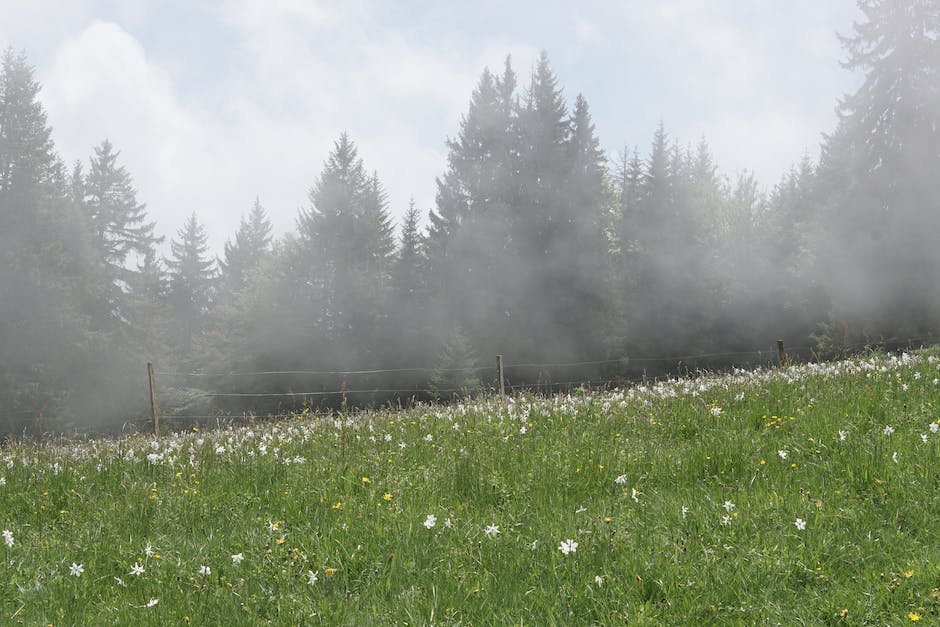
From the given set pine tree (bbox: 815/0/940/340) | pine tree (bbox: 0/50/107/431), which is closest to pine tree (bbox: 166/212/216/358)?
pine tree (bbox: 0/50/107/431)

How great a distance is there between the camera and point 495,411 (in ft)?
24.9

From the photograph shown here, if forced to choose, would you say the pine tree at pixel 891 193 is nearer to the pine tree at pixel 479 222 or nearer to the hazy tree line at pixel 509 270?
the hazy tree line at pixel 509 270

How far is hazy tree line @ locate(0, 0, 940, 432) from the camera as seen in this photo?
26.6 m

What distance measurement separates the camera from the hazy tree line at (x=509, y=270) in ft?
87.4

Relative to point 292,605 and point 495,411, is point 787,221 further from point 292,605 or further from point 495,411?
point 292,605

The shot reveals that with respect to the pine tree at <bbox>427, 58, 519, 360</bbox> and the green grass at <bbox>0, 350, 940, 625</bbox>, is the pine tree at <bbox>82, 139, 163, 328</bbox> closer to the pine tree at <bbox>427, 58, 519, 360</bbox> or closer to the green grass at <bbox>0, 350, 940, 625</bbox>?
the pine tree at <bbox>427, 58, 519, 360</bbox>

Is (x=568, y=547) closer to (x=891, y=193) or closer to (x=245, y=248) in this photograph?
(x=891, y=193)

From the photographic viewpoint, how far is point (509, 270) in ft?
108

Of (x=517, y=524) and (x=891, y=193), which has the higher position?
(x=891, y=193)

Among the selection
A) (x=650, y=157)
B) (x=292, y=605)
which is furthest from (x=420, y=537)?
(x=650, y=157)

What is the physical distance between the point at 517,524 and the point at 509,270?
29.1 m

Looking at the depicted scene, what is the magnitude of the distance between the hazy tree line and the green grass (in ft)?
69.0

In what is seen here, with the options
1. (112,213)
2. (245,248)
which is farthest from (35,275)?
(245,248)

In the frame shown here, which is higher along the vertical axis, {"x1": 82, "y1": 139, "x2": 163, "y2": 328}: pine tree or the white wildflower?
{"x1": 82, "y1": 139, "x2": 163, "y2": 328}: pine tree
